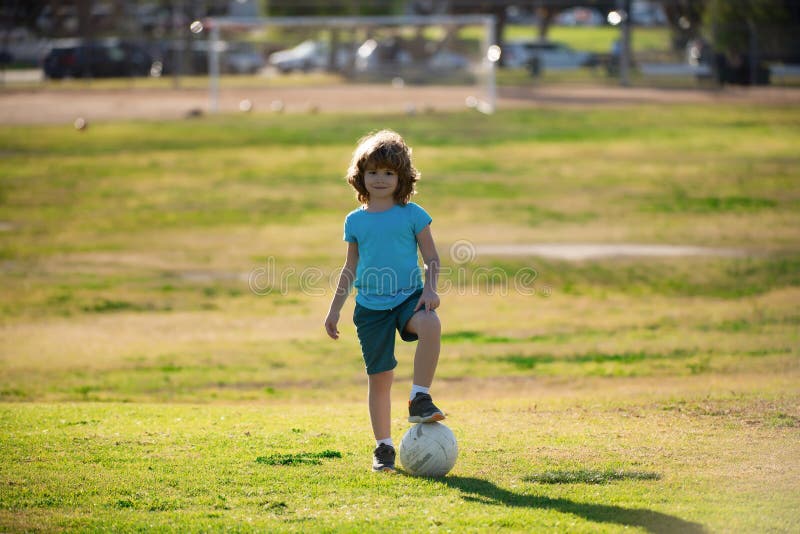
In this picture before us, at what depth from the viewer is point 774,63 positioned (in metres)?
41.2

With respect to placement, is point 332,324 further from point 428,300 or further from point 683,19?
point 683,19

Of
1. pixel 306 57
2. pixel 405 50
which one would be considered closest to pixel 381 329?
pixel 405 50

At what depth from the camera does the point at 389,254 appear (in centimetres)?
568

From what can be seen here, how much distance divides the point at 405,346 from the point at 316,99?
29.1 m

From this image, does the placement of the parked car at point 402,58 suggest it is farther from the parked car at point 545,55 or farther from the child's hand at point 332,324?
the child's hand at point 332,324

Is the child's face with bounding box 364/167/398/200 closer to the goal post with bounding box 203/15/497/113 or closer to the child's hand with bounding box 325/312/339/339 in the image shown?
the child's hand with bounding box 325/312/339/339

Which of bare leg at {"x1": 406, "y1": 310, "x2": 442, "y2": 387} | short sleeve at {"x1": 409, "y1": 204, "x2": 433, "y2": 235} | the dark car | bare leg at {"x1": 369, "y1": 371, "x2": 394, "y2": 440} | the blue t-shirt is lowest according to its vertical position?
bare leg at {"x1": 369, "y1": 371, "x2": 394, "y2": 440}

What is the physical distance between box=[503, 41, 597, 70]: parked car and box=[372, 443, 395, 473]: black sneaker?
1761 inches

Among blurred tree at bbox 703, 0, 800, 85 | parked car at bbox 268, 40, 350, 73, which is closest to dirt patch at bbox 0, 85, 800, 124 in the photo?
blurred tree at bbox 703, 0, 800, 85

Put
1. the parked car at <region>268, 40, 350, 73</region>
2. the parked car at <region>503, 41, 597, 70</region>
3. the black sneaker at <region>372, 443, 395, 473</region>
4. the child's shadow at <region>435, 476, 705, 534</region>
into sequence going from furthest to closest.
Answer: the parked car at <region>503, 41, 597, 70</region>
the parked car at <region>268, 40, 350, 73</region>
the black sneaker at <region>372, 443, 395, 473</region>
the child's shadow at <region>435, 476, 705, 534</region>

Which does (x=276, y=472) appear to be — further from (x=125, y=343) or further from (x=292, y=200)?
(x=292, y=200)

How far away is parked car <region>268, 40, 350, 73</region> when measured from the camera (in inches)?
1687

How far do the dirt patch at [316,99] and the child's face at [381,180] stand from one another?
31016mm

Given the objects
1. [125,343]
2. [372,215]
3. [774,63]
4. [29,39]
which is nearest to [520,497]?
[372,215]
